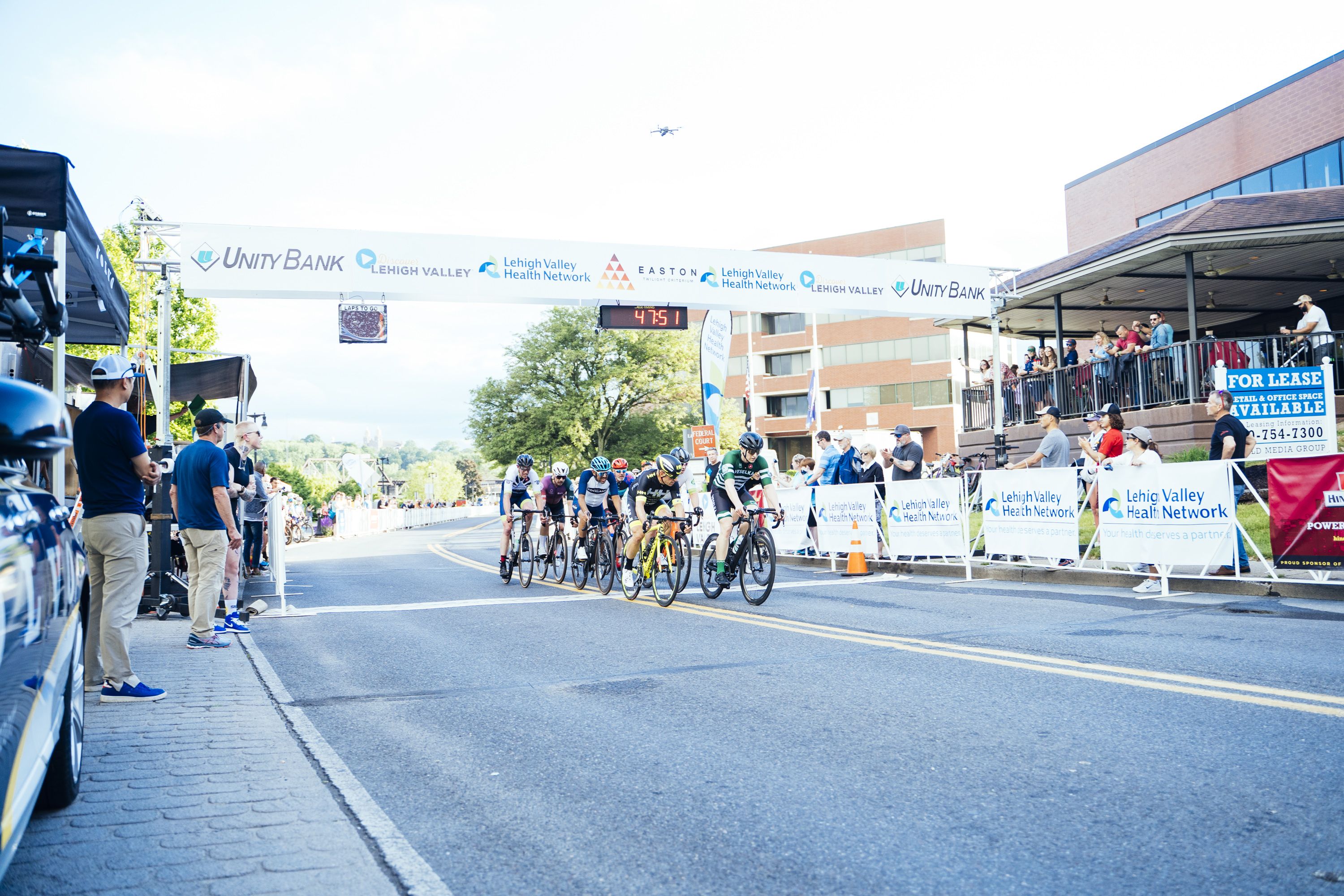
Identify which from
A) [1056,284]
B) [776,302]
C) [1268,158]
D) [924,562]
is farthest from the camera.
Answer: [1268,158]

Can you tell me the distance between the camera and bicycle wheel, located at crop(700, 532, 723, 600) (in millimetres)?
11656

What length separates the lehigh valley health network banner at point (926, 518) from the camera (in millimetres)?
13961

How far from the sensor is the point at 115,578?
616cm

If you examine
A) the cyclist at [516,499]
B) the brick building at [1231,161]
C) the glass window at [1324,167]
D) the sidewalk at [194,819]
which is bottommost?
the sidewalk at [194,819]

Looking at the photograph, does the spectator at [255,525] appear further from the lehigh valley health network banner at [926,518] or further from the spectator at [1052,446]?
the spectator at [1052,446]

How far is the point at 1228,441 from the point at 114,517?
Answer: 10.9m

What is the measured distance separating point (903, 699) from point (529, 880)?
308 cm

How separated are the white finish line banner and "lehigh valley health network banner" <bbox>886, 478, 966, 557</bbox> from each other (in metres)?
7.03

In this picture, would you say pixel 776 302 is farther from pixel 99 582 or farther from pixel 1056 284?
pixel 99 582

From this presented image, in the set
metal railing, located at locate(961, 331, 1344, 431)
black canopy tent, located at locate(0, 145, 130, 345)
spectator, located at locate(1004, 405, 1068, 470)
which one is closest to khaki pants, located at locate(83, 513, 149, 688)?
black canopy tent, located at locate(0, 145, 130, 345)

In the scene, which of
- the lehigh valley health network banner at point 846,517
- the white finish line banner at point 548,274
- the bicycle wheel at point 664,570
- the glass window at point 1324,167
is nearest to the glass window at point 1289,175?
the glass window at point 1324,167

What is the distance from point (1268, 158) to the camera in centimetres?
3319

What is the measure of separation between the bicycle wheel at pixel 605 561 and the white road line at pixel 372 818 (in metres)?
6.79

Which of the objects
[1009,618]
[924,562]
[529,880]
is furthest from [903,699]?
[924,562]
